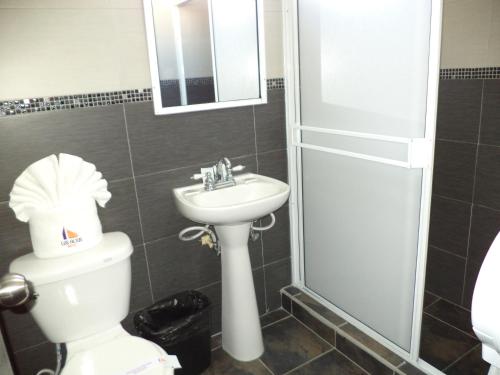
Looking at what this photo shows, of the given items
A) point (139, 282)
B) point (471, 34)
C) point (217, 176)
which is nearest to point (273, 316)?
point (139, 282)

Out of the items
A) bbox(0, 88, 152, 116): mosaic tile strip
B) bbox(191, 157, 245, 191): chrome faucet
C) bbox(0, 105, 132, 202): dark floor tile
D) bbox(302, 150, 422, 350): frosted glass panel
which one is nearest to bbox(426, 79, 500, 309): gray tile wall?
bbox(302, 150, 422, 350): frosted glass panel

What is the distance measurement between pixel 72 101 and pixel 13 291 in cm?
101

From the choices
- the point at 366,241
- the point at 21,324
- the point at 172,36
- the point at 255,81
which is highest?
the point at 172,36

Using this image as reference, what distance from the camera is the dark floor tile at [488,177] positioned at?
2.12m

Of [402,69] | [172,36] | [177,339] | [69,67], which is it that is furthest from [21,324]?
[402,69]

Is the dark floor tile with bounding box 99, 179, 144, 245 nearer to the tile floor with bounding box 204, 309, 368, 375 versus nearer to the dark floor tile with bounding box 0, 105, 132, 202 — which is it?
the dark floor tile with bounding box 0, 105, 132, 202

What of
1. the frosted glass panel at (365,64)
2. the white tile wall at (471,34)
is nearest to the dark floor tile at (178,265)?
the frosted glass panel at (365,64)

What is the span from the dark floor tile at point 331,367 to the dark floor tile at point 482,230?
3.05ft

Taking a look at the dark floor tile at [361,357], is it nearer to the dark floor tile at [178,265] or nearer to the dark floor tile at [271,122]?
the dark floor tile at [178,265]

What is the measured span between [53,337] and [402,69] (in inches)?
67.9

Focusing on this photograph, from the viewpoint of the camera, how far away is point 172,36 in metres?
1.93

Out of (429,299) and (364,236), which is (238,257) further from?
(429,299)

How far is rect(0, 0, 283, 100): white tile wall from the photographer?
1.59m

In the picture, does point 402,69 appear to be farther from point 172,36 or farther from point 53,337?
point 53,337
